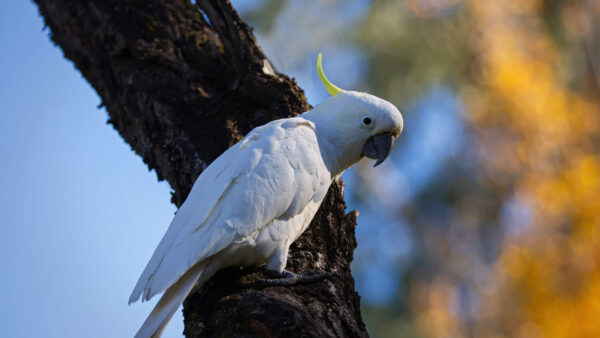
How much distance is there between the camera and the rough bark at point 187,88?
8.67 ft

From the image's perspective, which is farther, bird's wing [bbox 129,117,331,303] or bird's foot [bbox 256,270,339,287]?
bird's foot [bbox 256,270,339,287]

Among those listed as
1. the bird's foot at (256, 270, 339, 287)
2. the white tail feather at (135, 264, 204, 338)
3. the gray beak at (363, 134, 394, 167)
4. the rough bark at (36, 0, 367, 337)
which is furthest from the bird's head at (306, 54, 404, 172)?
the white tail feather at (135, 264, 204, 338)

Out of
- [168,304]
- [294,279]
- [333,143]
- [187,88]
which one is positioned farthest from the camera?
[187,88]

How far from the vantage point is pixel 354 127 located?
2.71 m

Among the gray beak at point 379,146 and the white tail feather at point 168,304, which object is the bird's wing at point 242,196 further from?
the gray beak at point 379,146

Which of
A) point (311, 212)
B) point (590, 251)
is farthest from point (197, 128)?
point (590, 251)

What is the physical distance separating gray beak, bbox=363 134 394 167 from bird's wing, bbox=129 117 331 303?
31cm

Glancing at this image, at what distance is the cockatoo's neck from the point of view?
2.67 metres

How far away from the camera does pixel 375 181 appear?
789cm

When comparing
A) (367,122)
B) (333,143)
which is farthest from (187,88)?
(367,122)

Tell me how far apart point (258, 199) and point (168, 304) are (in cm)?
55

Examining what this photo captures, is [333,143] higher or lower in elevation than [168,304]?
higher

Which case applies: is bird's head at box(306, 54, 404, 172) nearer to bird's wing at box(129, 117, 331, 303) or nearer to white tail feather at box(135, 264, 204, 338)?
bird's wing at box(129, 117, 331, 303)

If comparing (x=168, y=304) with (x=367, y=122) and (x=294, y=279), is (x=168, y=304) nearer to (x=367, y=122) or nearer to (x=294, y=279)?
(x=294, y=279)
